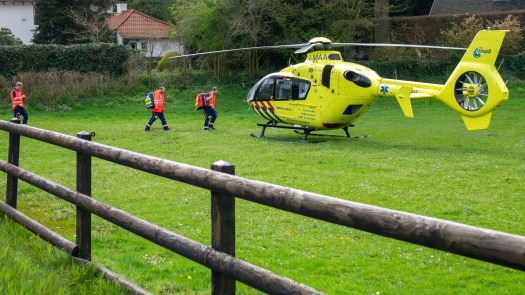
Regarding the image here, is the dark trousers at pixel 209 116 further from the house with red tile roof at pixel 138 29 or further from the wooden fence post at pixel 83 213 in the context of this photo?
the house with red tile roof at pixel 138 29

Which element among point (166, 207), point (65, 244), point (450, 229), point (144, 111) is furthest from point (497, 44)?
point (144, 111)

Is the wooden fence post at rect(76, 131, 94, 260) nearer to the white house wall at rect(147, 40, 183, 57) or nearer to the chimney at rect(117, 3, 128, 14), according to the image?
the white house wall at rect(147, 40, 183, 57)

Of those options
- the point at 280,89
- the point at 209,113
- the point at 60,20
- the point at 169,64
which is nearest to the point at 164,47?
the point at 169,64

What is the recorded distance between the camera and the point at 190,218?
31.9 feet

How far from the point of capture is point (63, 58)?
112 ft

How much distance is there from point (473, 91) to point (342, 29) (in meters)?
20.4

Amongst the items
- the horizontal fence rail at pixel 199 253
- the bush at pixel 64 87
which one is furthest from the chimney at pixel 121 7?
the horizontal fence rail at pixel 199 253

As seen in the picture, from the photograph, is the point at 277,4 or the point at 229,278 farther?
the point at 277,4

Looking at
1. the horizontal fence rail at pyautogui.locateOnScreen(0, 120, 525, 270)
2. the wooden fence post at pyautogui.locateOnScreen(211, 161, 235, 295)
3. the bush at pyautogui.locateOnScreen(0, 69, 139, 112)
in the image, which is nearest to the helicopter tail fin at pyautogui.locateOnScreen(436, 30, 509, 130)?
the horizontal fence rail at pyautogui.locateOnScreen(0, 120, 525, 270)

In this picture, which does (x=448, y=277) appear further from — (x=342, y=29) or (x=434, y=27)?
(x=434, y=27)

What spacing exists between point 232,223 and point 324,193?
8.18 metres

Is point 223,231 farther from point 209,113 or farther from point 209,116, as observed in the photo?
point 209,116

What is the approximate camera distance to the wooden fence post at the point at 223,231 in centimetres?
395

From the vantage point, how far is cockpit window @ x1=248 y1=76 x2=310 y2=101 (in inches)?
817
